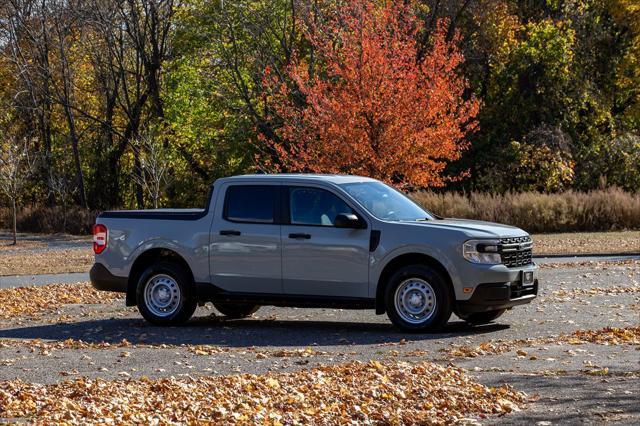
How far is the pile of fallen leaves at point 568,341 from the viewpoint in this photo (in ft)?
37.1

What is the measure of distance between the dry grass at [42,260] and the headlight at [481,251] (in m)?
15.9

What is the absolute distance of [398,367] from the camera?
9.87m

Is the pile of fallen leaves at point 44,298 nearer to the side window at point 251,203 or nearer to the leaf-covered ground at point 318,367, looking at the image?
the leaf-covered ground at point 318,367

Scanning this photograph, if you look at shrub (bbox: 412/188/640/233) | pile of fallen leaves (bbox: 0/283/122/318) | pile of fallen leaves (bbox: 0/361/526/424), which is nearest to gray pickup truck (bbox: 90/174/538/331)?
pile of fallen leaves (bbox: 0/283/122/318)

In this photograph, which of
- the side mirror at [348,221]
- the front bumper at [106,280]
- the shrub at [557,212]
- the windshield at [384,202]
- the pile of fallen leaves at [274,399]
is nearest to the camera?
the pile of fallen leaves at [274,399]

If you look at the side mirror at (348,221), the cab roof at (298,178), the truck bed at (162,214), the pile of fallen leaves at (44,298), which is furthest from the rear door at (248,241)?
the pile of fallen leaves at (44,298)

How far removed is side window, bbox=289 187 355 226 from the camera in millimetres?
13754

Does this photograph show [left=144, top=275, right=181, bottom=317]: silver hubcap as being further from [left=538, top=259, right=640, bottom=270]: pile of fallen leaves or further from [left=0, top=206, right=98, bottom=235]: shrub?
[left=0, top=206, right=98, bottom=235]: shrub

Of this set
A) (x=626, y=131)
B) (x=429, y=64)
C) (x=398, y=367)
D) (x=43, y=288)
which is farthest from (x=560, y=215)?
(x=398, y=367)

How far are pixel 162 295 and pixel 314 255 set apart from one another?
2.08 metres

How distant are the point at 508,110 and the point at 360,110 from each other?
584 inches

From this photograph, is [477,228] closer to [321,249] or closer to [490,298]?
[490,298]

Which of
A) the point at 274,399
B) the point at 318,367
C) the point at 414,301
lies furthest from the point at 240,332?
the point at 274,399

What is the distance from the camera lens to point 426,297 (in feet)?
43.2
